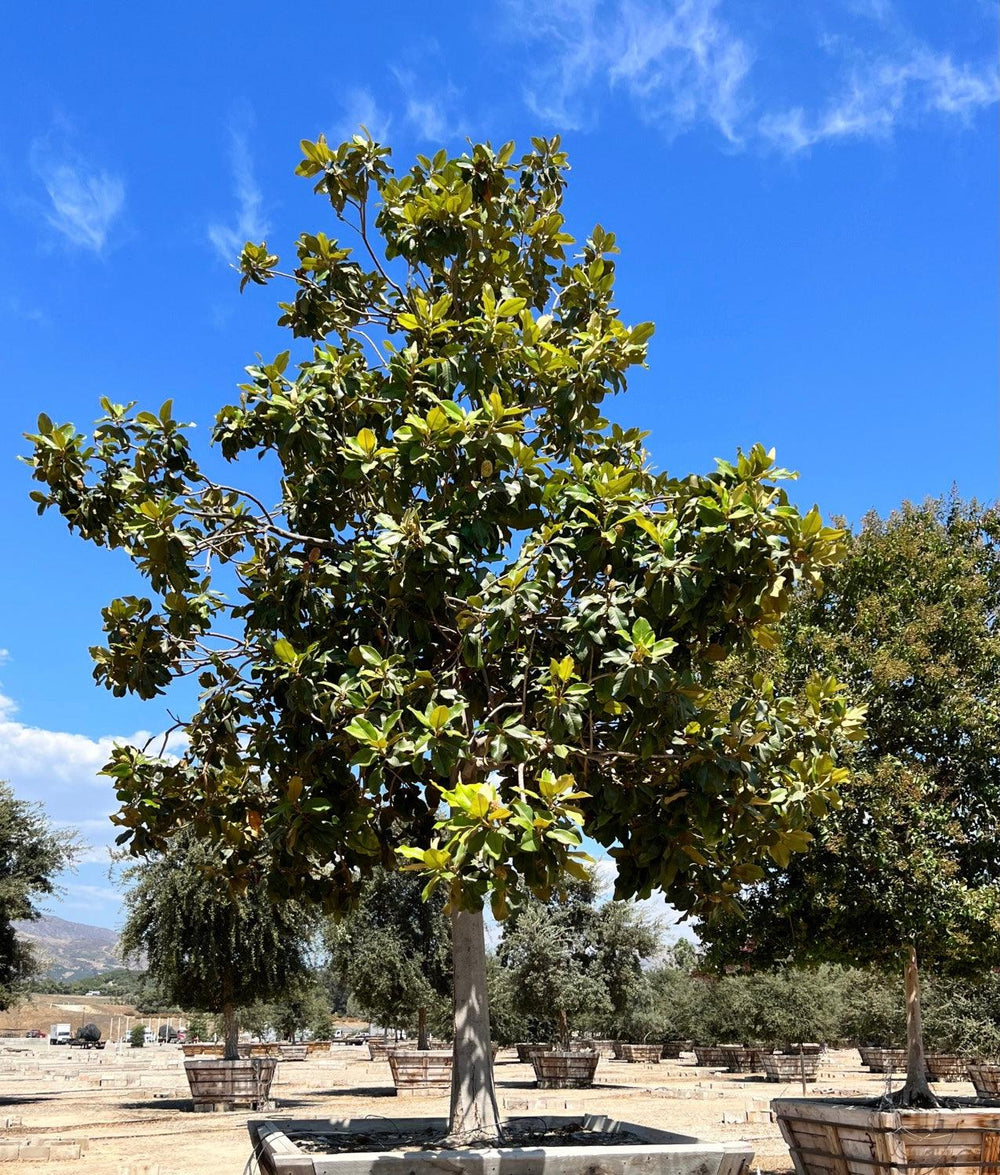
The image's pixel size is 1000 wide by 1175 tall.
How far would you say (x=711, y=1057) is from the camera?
4356 centimetres

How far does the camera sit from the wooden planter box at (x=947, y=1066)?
3410cm

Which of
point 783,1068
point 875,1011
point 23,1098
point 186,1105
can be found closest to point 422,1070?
point 186,1105

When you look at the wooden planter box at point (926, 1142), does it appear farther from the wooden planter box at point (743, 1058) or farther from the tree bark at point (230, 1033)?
the wooden planter box at point (743, 1058)

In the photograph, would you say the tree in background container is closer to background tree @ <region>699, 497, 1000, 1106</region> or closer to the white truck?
background tree @ <region>699, 497, 1000, 1106</region>

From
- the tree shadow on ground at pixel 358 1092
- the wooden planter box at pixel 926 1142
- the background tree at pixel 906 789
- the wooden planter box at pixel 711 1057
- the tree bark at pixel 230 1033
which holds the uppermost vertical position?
the background tree at pixel 906 789

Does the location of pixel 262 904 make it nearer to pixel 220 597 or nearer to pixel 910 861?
pixel 910 861

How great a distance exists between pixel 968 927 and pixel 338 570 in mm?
Answer: 9002

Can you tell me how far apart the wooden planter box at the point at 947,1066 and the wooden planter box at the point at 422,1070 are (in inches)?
635

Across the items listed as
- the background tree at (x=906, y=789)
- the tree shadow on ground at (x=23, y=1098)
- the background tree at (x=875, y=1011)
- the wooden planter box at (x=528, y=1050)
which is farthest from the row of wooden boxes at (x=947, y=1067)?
the tree shadow on ground at (x=23, y=1098)

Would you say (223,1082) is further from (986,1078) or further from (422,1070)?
(986,1078)

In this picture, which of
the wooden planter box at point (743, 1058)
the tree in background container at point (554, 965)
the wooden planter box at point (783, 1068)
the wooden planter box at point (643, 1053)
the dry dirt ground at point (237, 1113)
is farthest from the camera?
the wooden planter box at point (643, 1053)

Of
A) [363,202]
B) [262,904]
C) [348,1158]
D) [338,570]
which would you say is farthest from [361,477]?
[262,904]

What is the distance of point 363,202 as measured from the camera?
8.29 m

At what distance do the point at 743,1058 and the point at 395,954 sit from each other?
18574 mm
